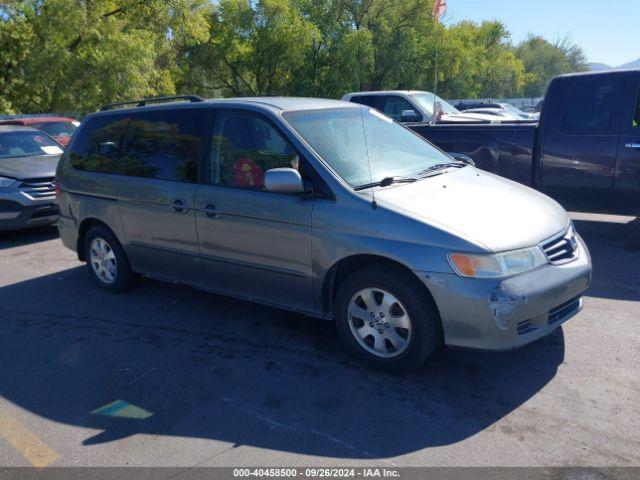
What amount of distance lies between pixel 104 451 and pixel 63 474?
0.24 m

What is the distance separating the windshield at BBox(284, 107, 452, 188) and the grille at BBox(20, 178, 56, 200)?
17.4ft

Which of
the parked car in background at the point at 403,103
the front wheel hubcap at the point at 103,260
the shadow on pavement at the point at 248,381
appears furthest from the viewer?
the parked car in background at the point at 403,103

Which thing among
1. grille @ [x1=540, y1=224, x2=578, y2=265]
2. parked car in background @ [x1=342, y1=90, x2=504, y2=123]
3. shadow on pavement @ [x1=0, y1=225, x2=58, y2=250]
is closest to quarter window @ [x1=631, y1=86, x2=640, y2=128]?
grille @ [x1=540, y1=224, x2=578, y2=265]

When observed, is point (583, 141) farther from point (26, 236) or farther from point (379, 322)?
point (26, 236)

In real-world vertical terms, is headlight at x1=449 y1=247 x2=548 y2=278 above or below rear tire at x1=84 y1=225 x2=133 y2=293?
above

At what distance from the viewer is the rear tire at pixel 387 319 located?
12.7 feet

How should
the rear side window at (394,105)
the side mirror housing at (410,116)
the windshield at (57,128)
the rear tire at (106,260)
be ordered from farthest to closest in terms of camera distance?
the windshield at (57,128)
the rear side window at (394,105)
the side mirror housing at (410,116)
the rear tire at (106,260)

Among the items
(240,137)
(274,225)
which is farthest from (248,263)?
(240,137)

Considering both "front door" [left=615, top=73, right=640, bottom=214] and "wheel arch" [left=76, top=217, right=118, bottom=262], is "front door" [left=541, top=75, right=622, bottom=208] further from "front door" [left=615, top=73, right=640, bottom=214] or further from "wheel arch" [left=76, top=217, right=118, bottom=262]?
"wheel arch" [left=76, top=217, right=118, bottom=262]

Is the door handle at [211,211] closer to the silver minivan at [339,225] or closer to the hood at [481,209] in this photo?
the silver minivan at [339,225]

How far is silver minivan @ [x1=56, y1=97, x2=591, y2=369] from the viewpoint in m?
3.76

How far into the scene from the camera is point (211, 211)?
4.84 meters

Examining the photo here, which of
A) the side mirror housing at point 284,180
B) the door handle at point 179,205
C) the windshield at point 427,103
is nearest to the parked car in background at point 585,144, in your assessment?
the side mirror housing at point 284,180

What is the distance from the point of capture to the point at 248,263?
4.72m
